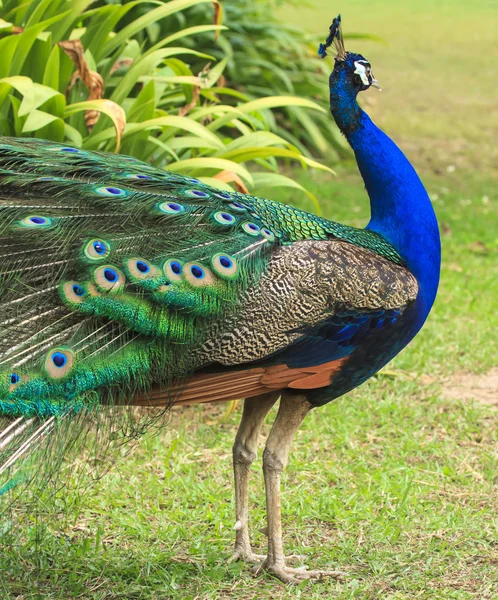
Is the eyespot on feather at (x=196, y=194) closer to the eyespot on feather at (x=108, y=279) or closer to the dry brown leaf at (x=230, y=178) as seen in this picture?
the eyespot on feather at (x=108, y=279)

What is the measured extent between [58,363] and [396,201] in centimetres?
129

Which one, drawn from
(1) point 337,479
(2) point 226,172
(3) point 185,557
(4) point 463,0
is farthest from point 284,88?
(4) point 463,0

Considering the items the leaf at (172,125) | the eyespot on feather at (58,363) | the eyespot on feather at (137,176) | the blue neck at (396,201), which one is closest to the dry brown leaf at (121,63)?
the leaf at (172,125)

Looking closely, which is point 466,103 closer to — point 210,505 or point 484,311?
point 484,311

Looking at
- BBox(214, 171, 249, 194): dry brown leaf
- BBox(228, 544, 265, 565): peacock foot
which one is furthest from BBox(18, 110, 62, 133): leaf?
BBox(228, 544, 265, 565): peacock foot

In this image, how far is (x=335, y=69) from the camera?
3217 millimetres

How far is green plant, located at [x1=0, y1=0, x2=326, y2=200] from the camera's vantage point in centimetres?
421

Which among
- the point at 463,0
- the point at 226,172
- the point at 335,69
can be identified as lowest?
the point at 463,0

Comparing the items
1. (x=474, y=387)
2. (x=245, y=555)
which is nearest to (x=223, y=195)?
(x=245, y=555)

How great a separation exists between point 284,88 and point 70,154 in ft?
20.9

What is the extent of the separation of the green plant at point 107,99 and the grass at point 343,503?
124 cm

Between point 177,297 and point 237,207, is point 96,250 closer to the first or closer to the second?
point 177,297

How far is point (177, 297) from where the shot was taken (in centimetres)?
262

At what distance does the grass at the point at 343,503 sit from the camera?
10.0ft
